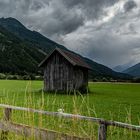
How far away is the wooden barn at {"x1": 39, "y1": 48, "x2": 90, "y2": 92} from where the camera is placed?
34812mm

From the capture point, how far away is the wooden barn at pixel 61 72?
3481 cm

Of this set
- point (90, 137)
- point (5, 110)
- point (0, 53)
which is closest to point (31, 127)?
point (90, 137)

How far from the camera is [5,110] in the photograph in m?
7.48

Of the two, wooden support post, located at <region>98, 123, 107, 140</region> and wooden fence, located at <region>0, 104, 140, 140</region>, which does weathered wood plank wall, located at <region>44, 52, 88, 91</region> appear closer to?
wooden fence, located at <region>0, 104, 140, 140</region>

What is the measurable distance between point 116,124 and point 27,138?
2.05 meters

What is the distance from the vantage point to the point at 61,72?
35.2 meters

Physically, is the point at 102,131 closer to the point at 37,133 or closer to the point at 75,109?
the point at 75,109

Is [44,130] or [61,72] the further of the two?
[61,72]

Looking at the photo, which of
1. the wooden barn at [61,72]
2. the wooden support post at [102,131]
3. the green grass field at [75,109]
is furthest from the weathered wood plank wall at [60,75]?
the wooden support post at [102,131]

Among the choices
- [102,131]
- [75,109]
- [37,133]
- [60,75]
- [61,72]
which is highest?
[61,72]

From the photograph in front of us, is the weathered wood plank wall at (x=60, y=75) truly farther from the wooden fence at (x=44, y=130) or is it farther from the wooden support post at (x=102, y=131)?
Result: the wooden support post at (x=102, y=131)

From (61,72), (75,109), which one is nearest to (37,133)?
(75,109)

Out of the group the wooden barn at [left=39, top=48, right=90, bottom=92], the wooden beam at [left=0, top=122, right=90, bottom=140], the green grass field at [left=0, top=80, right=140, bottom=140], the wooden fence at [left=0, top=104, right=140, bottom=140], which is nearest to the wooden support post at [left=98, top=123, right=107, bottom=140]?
the wooden fence at [left=0, top=104, right=140, bottom=140]

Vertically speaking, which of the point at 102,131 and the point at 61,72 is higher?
the point at 61,72
